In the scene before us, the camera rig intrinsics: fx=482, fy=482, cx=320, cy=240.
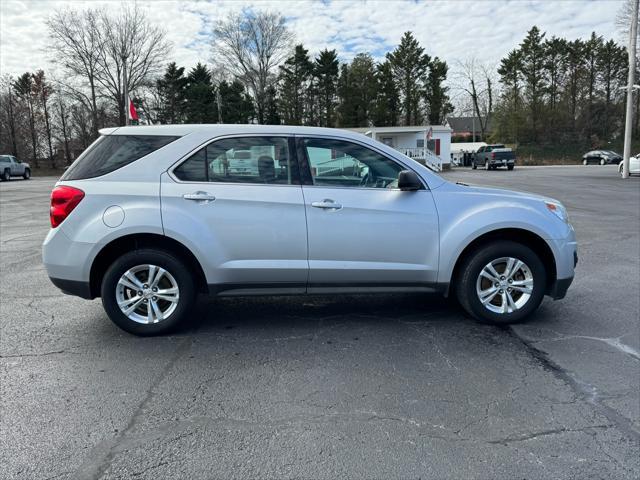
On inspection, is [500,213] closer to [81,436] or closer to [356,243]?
[356,243]

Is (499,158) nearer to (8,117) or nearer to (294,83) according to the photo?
(294,83)

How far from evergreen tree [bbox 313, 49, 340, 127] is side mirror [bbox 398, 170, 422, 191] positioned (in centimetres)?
5993

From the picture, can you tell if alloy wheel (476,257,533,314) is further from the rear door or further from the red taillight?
the red taillight

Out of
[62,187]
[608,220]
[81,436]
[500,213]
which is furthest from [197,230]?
[608,220]

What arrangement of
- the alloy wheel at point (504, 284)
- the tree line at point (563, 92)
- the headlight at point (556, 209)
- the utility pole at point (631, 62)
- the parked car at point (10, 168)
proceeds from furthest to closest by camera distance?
the tree line at point (563, 92) → the parked car at point (10, 168) → the utility pole at point (631, 62) → the headlight at point (556, 209) → the alloy wheel at point (504, 284)

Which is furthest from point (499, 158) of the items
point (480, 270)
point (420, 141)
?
point (480, 270)

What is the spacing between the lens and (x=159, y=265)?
4.16 metres

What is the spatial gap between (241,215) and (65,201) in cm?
147

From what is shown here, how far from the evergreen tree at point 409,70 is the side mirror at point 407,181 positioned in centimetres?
6237

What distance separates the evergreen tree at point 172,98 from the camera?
180 ft

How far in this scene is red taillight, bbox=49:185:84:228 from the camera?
4.04 meters

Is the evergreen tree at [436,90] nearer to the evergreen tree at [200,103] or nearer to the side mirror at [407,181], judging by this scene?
the evergreen tree at [200,103]

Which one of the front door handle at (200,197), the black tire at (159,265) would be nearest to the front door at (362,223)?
the front door handle at (200,197)

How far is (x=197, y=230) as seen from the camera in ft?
13.4
